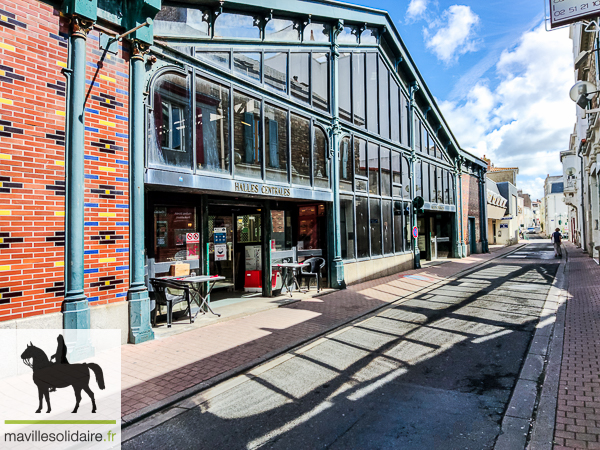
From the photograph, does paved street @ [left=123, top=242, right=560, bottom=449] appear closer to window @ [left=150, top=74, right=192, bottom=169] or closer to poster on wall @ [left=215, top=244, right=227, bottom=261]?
poster on wall @ [left=215, top=244, right=227, bottom=261]

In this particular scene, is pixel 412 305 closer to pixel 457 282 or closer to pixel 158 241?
pixel 457 282

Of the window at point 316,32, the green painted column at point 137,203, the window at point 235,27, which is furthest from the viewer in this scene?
the window at point 316,32

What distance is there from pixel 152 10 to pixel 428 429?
7444mm

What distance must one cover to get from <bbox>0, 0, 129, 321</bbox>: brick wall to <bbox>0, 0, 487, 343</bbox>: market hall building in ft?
0.06

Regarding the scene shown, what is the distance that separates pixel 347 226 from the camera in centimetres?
1268

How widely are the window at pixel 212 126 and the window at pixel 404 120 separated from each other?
10758 millimetres

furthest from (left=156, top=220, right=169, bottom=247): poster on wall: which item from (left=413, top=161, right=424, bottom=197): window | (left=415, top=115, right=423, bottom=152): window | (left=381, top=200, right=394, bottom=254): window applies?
(left=415, top=115, right=423, bottom=152): window

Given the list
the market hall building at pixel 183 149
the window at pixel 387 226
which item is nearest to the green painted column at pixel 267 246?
the market hall building at pixel 183 149

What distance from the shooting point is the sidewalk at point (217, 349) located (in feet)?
14.6

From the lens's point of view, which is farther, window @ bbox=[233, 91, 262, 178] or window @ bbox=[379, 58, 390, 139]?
window @ bbox=[379, 58, 390, 139]

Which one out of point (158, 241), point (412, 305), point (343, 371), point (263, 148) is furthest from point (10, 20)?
point (412, 305)

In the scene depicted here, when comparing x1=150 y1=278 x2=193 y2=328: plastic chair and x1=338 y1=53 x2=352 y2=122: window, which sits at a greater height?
x1=338 y1=53 x2=352 y2=122: window

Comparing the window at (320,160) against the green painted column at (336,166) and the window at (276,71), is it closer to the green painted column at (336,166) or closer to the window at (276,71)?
the green painted column at (336,166)

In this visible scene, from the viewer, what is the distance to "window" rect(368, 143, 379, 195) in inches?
559
